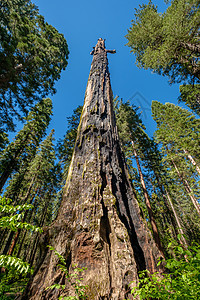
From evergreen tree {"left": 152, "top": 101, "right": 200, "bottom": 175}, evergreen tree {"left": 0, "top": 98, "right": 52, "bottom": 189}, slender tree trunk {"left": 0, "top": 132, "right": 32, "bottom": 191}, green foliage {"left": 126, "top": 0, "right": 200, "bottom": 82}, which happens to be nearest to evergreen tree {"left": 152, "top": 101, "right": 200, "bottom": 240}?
evergreen tree {"left": 152, "top": 101, "right": 200, "bottom": 175}

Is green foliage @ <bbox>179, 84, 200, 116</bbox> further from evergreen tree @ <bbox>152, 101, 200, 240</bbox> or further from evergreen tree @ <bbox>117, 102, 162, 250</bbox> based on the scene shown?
evergreen tree @ <bbox>117, 102, 162, 250</bbox>

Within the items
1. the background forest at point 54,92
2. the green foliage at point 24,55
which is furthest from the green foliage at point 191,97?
the green foliage at point 24,55

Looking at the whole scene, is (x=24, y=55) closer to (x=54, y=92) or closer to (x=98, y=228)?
(x=54, y=92)

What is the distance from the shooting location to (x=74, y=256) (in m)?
2.21

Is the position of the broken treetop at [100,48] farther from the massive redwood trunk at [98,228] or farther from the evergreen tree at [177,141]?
the evergreen tree at [177,141]

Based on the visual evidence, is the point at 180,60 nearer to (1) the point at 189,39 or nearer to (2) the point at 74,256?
(1) the point at 189,39

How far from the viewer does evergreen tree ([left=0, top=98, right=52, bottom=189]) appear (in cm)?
1221

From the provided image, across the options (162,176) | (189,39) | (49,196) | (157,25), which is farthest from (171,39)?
(49,196)

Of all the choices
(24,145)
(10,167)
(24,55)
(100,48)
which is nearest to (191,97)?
(100,48)

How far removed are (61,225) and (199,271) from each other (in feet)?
6.93

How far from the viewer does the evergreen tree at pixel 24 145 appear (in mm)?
12213

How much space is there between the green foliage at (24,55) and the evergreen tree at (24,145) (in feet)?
6.96

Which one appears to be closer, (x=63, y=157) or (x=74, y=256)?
(x=74, y=256)

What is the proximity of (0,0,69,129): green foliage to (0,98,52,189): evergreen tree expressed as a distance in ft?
6.96
